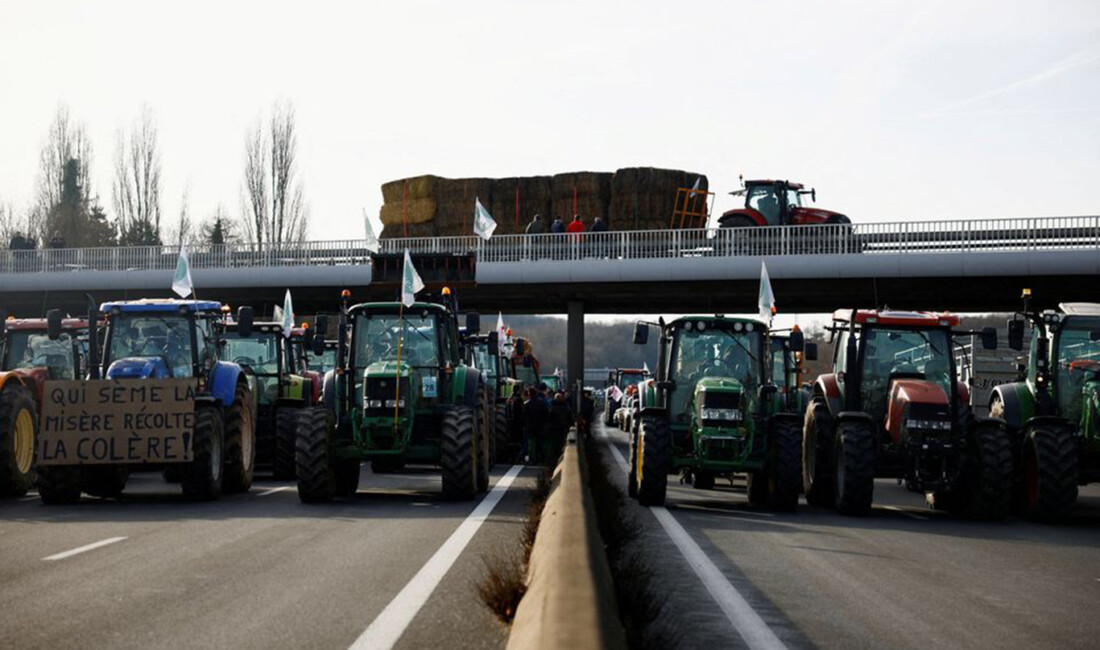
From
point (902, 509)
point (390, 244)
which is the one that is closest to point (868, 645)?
point (902, 509)

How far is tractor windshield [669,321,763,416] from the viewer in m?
20.3

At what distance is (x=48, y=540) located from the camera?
13344mm

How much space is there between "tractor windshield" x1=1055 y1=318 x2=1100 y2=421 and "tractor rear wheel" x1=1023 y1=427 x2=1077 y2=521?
1619mm

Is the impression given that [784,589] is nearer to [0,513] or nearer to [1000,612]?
→ [1000,612]

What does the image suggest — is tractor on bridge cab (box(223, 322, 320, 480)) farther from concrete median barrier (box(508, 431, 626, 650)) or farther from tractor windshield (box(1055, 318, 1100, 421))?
concrete median barrier (box(508, 431, 626, 650))

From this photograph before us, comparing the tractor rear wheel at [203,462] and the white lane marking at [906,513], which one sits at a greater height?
the tractor rear wheel at [203,462]

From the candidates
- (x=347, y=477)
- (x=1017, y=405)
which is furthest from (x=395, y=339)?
(x=1017, y=405)

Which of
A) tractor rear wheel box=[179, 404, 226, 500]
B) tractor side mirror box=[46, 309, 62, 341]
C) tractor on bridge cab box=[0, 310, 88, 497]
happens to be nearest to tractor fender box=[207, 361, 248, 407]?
tractor rear wheel box=[179, 404, 226, 500]

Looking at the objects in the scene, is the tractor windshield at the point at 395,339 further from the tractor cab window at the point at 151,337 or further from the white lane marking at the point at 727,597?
the white lane marking at the point at 727,597

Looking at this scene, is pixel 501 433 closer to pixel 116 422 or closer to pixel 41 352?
pixel 41 352

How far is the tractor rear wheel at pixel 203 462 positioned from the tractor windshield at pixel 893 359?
28.6 ft

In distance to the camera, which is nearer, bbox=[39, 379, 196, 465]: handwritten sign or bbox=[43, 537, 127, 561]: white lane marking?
bbox=[43, 537, 127, 561]: white lane marking

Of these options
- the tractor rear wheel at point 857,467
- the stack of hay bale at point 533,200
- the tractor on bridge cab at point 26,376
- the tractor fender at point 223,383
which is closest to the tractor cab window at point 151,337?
the tractor fender at point 223,383

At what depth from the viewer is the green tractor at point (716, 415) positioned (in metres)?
18.7
